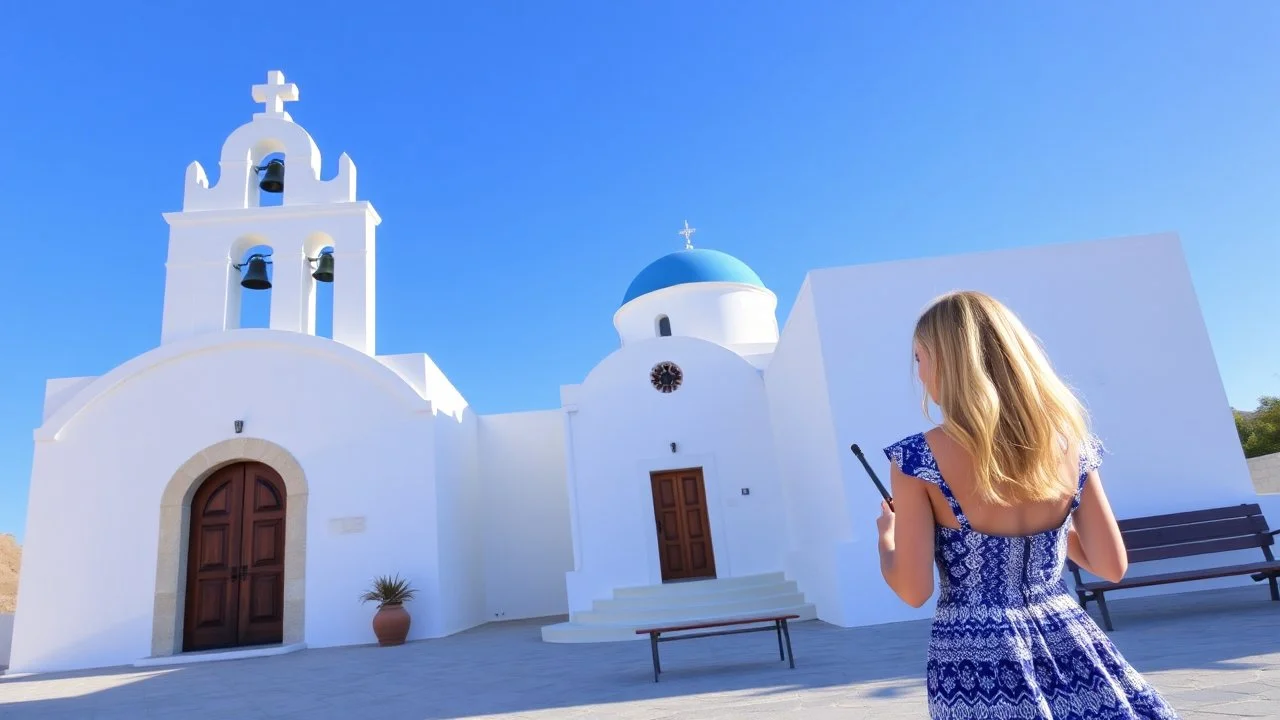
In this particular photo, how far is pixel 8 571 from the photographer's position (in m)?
17.3

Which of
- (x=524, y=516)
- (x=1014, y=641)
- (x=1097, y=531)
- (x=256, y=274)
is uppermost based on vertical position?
(x=256, y=274)

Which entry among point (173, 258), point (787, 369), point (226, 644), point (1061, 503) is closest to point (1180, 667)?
point (1061, 503)

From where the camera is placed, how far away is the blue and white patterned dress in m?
1.42

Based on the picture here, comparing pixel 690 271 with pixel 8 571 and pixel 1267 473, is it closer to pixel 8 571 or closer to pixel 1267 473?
pixel 1267 473

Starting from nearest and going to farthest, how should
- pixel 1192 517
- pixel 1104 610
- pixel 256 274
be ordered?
pixel 1104 610 < pixel 1192 517 < pixel 256 274

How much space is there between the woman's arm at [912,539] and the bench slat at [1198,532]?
7134mm

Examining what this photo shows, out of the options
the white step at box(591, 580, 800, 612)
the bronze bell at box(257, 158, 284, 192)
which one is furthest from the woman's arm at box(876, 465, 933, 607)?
the bronze bell at box(257, 158, 284, 192)

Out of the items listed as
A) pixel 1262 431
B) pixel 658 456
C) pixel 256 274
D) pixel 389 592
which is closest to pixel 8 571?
pixel 256 274

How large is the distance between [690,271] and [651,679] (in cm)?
1043

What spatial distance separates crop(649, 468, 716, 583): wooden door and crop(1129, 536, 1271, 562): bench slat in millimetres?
5436

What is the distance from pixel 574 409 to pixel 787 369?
3113 millimetres

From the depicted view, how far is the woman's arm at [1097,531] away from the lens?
5.13 ft

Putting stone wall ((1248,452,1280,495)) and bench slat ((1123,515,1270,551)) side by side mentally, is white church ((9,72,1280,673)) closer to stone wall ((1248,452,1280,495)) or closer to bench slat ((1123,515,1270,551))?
bench slat ((1123,515,1270,551))

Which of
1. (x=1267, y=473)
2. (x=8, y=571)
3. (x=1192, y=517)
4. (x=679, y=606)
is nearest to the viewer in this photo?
(x=1192, y=517)
